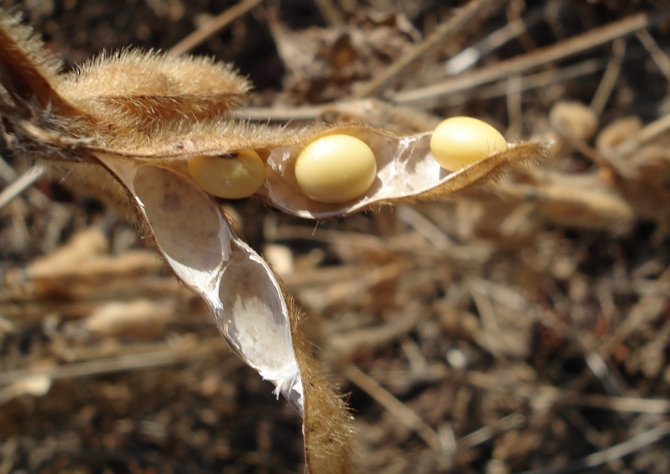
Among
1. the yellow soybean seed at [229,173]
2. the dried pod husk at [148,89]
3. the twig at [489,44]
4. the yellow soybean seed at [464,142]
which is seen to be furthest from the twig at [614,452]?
the dried pod husk at [148,89]

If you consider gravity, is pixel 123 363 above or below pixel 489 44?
below

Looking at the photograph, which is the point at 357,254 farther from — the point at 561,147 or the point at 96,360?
the point at 96,360

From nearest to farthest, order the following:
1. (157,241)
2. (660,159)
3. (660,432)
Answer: (157,241)
(660,159)
(660,432)

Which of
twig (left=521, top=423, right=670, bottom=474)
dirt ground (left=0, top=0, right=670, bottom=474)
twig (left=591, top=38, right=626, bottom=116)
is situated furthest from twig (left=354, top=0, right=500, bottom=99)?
twig (left=521, top=423, right=670, bottom=474)

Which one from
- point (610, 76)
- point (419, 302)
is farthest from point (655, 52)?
point (419, 302)

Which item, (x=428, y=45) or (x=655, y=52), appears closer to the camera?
(x=428, y=45)

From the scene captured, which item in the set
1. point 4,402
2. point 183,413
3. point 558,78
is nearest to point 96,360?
point 4,402

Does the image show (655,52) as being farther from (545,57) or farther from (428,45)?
(428,45)
